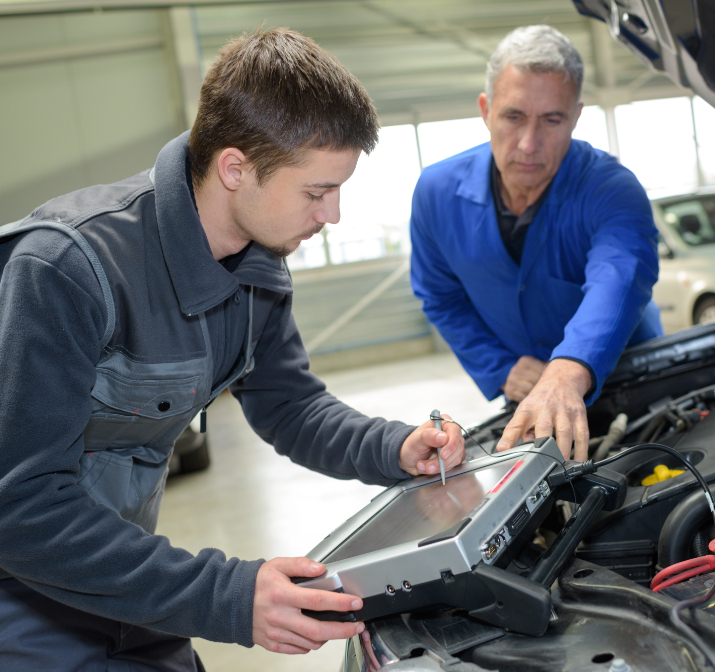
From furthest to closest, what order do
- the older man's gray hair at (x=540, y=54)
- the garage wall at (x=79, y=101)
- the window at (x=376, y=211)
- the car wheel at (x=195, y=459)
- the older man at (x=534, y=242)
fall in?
the window at (x=376, y=211)
the garage wall at (x=79, y=101)
the car wheel at (x=195, y=459)
the older man's gray hair at (x=540, y=54)
the older man at (x=534, y=242)

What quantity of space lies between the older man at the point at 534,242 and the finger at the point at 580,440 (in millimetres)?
100

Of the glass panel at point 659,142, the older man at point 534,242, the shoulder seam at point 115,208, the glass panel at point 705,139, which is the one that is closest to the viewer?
the shoulder seam at point 115,208

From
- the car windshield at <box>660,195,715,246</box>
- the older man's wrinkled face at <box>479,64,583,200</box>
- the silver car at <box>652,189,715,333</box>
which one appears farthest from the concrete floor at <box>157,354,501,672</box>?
the car windshield at <box>660,195,715,246</box>

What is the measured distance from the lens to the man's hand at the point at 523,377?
1755mm

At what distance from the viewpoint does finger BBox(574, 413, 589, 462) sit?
1160 millimetres

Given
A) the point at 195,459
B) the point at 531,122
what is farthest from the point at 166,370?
the point at 195,459

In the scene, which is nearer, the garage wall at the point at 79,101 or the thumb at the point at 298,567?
the thumb at the point at 298,567

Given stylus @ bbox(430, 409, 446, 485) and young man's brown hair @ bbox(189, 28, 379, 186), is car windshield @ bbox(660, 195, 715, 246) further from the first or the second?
young man's brown hair @ bbox(189, 28, 379, 186)

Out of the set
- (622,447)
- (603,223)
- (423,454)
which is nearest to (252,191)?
(423,454)

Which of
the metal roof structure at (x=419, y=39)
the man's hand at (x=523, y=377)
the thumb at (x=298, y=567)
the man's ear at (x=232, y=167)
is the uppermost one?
the metal roof structure at (x=419, y=39)

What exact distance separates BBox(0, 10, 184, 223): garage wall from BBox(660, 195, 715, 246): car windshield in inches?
187

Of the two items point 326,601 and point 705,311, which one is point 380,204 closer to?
point 705,311

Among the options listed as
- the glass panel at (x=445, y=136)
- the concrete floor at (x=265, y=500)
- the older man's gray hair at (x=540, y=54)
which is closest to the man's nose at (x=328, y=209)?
the older man's gray hair at (x=540, y=54)

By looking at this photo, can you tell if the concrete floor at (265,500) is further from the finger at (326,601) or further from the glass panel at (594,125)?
the glass panel at (594,125)
